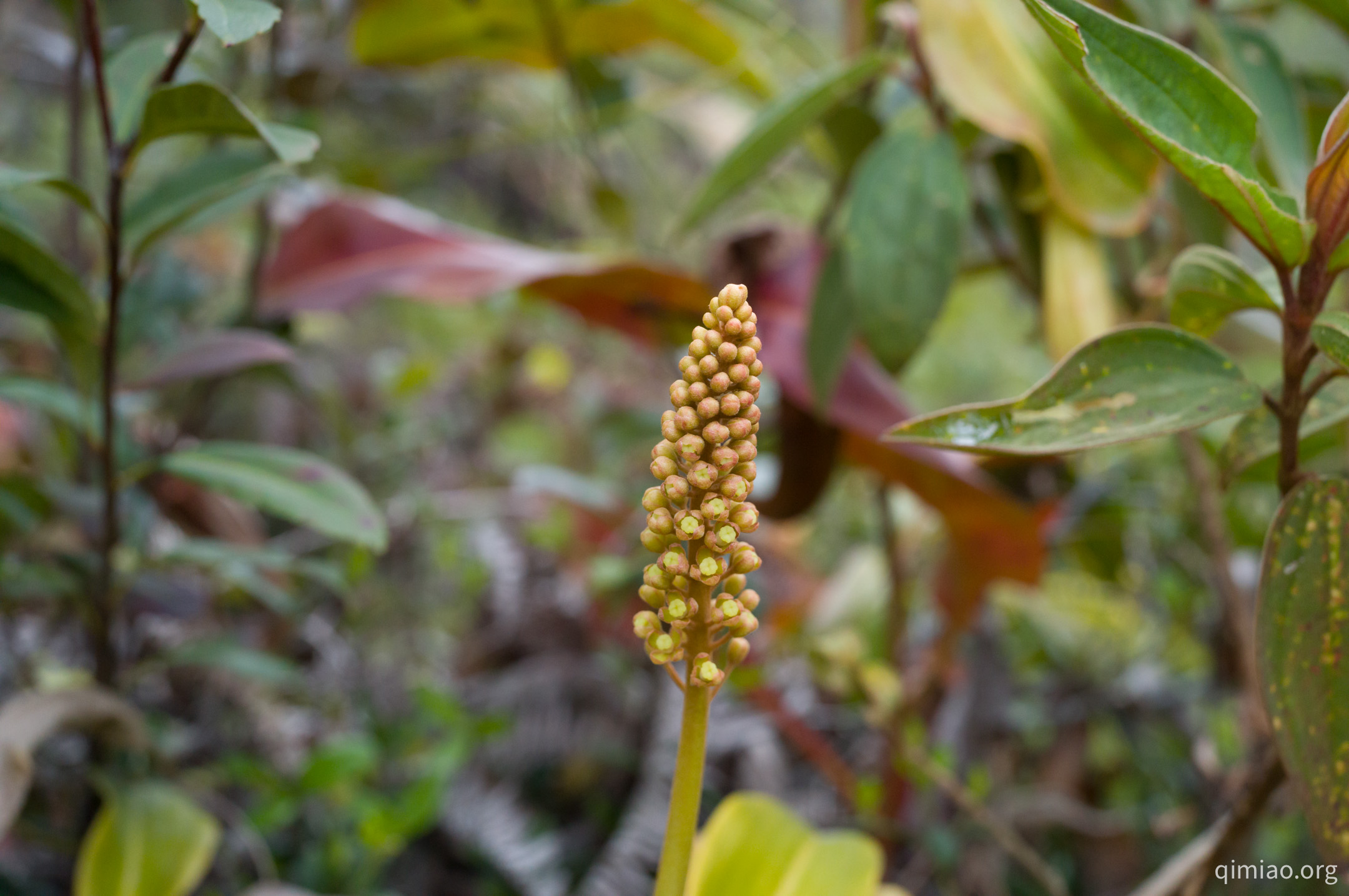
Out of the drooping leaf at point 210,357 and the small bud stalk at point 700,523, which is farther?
the drooping leaf at point 210,357

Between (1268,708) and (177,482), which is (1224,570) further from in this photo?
(177,482)

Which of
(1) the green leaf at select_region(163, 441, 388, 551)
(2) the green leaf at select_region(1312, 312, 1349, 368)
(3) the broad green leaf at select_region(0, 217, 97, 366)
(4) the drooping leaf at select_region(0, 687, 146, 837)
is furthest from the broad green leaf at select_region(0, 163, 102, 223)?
(2) the green leaf at select_region(1312, 312, 1349, 368)

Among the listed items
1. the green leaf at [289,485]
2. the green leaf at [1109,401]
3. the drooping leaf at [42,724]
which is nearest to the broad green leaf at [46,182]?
the green leaf at [289,485]

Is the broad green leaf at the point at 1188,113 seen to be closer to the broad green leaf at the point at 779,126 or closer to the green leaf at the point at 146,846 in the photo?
the broad green leaf at the point at 779,126

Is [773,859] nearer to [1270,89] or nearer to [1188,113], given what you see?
[1188,113]

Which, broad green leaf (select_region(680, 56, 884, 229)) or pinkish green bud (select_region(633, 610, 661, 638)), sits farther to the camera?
broad green leaf (select_region(680, 56, 884, 229))

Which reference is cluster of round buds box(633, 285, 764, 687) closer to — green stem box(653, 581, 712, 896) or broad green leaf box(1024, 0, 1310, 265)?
green stem box(653, 581, 712, 896)

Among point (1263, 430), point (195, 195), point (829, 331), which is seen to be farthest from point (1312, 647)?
point (195, 195)
